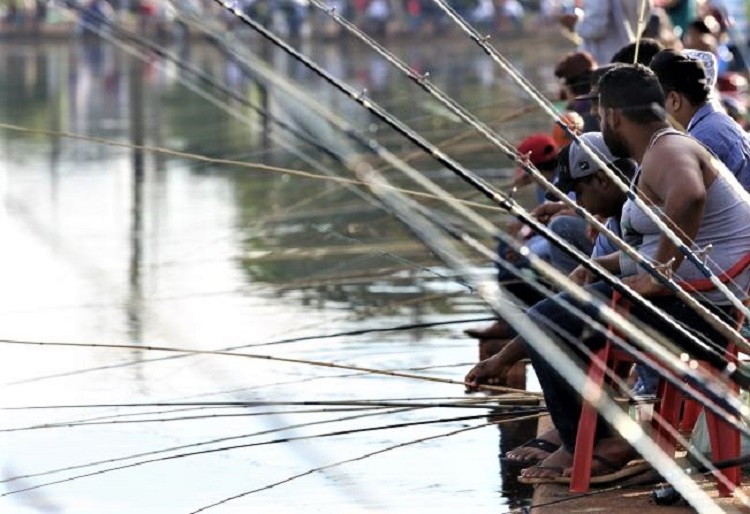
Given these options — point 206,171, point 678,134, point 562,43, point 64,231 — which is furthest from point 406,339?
point 562,43

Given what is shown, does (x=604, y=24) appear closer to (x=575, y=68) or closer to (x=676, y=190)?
(x=575, y=68)

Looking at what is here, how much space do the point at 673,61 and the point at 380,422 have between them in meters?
1.64

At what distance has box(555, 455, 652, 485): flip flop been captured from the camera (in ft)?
19.1

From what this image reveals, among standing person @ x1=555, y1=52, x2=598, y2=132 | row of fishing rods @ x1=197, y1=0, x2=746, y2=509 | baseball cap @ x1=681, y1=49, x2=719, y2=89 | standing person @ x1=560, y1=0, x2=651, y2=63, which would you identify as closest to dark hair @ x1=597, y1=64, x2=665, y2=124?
row of fishing rods @ x1=197, y1=0, x2=746, y2=509

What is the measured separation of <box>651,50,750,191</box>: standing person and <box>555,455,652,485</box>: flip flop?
1.07 metres

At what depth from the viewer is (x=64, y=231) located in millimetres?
12508

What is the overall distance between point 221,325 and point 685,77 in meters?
3.37

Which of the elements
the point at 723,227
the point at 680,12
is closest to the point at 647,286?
the point at 723,227

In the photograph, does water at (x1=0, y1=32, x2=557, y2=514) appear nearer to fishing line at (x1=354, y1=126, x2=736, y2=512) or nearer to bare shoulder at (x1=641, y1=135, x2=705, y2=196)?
fishing line at (x1=354, y1=126, x2=736, y2=512)

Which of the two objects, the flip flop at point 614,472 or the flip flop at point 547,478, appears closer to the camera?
the flip flop at point 614,472

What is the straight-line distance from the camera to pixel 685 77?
20.8 feet

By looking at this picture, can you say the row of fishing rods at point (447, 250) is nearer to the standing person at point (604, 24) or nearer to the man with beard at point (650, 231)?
the man with beard at point (650, 231)

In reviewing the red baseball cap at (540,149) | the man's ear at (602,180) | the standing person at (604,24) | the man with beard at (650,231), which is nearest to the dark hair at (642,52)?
the red baseball cap at (540,149)

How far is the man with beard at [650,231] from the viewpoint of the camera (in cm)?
561
